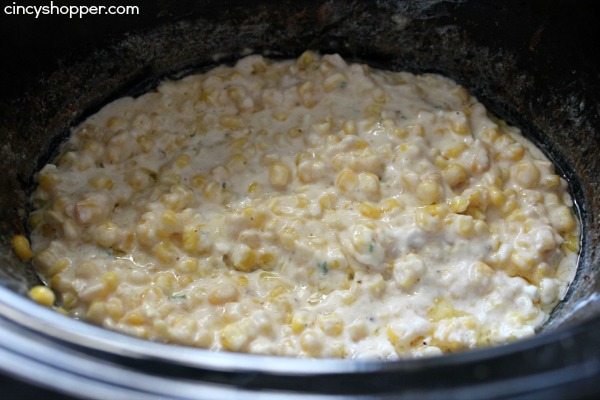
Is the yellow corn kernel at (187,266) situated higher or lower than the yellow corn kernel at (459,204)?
lower

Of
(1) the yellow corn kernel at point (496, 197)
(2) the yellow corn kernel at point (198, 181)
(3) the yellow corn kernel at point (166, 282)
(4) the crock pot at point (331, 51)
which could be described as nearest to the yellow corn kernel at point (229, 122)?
(2) the yellow corn kernel at point (198, 181)

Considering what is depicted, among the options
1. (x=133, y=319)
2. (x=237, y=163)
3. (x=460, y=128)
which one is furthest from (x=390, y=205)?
(x=133, y=319)

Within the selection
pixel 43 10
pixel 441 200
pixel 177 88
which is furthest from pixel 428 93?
pixel 43 10

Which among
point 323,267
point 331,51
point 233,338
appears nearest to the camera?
point 233,338

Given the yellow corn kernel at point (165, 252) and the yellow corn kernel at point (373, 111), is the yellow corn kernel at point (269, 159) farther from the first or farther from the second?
the yellow corn kernel at point (165, 252)

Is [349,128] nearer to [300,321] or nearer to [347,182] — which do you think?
[347,182]

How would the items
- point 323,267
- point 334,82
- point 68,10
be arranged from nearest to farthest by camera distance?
point 323,267 < point 68,10 < point 334,82

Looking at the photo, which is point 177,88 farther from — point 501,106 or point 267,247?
point 501,106
